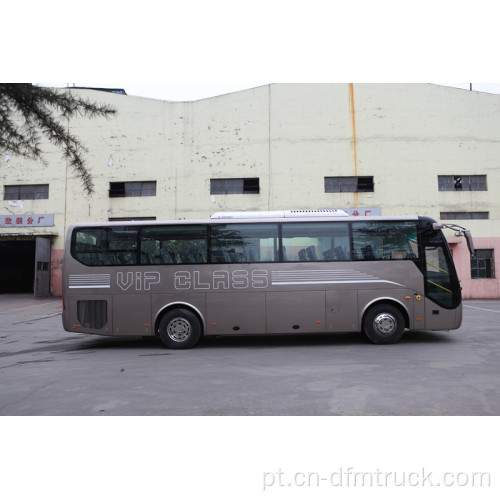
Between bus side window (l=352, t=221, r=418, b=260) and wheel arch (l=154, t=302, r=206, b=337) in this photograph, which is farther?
bus side window (l=352, t=221, r=418, b=260)

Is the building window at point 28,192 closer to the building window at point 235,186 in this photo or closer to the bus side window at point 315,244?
the building window at point 235,186

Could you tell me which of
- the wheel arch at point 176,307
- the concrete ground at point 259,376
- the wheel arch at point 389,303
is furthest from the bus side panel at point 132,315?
the wheel arch at point 389,303

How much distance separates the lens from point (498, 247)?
20.4 m

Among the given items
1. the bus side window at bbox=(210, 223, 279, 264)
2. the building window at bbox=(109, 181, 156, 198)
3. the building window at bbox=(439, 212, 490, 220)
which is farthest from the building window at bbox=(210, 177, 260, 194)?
the bus side window at bbox=(210, 223, 279, 264)

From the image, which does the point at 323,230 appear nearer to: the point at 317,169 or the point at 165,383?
the point at 165,383

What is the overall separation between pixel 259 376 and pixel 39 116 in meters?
4.42

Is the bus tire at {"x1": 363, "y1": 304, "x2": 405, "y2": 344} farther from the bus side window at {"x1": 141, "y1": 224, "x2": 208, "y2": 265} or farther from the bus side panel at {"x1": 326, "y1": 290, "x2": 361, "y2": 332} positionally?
the bus side window at {"x1": 141, "y1": 224, "x2": 208, "y2": 265}

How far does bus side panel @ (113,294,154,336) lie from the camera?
838 cm

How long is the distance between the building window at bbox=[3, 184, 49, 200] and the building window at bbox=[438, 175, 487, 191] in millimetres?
22426

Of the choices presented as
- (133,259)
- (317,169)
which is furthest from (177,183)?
(133,259)

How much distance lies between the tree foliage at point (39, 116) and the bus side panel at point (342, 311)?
19.1 ft

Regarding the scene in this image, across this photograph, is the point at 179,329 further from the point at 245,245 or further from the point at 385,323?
the point at 385,323

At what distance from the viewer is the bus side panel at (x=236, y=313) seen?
838 centimetres

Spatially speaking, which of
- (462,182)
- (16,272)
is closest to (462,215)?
(462,182)
